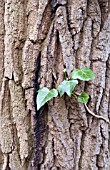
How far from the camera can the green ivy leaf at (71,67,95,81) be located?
868 millimetres

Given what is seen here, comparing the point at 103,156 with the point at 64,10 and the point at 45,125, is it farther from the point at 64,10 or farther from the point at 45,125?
the point at 64,10

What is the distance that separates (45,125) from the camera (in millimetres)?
932

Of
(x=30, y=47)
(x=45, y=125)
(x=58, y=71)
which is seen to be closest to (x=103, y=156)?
(x=45, y=125)

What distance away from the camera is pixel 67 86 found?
0.86 metres

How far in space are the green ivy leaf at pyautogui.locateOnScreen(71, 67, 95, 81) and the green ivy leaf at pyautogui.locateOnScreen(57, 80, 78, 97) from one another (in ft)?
0.07

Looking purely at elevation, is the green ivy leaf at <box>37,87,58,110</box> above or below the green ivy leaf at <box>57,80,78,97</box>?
below

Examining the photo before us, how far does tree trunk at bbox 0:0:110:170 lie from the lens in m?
0.91

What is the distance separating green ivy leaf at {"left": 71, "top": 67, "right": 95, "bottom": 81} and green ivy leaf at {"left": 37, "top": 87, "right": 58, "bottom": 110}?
0.08 metres

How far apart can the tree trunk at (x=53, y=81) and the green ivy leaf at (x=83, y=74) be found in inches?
1.2

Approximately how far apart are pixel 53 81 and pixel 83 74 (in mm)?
110

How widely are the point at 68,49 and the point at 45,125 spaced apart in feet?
0.93

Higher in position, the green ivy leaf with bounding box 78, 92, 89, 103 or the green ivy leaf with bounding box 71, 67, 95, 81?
the green ivy leaf with bounding box 71, 67, 95, 81

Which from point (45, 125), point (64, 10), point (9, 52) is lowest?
point (45, 125)

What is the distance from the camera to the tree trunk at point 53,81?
0.91 m
